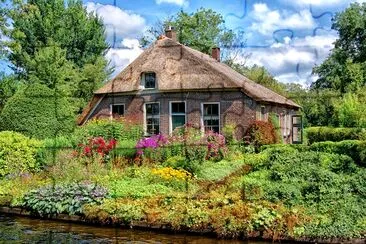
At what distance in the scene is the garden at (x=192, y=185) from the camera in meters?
10.6

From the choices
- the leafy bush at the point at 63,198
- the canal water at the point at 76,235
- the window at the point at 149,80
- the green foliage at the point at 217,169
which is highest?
the window at the point at 149,80

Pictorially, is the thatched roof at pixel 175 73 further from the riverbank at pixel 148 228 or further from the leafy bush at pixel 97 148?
the riverbank at pixel 148 228

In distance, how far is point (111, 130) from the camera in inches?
875

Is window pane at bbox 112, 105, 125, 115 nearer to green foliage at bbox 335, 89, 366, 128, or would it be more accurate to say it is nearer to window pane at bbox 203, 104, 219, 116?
window pane at bbox 203, 104, 219, 116

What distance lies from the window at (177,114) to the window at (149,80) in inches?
54.1

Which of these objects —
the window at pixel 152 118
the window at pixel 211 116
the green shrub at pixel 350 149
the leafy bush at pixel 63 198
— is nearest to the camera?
the leafy bush at pixel 63 198

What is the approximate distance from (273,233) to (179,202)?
2.51 metres

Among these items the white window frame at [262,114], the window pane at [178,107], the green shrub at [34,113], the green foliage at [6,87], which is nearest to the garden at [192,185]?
the green shrub at [34,113]

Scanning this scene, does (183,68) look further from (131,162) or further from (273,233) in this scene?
(273,233)

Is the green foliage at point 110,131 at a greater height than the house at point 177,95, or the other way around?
the house at point 177,95

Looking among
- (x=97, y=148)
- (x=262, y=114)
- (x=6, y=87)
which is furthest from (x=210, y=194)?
(x=6, y=87)

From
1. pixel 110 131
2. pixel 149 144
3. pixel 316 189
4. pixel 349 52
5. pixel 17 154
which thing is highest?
pixel 349 52

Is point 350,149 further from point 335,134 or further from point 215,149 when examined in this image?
point 335,134

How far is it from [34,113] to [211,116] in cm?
806
